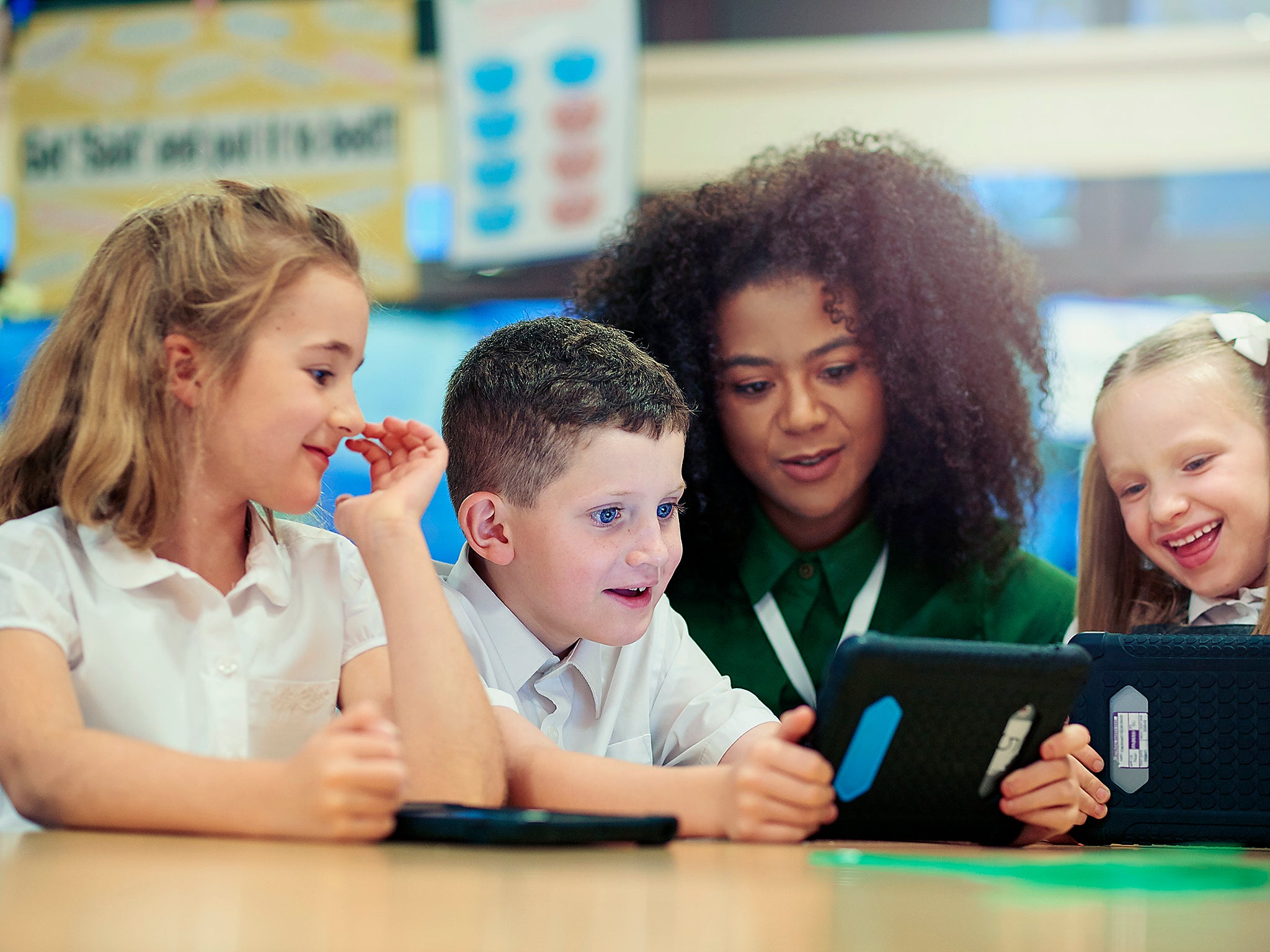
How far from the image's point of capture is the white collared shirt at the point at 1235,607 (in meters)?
1.43

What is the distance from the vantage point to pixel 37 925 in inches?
22.1

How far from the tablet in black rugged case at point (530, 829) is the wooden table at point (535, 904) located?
0.01 metres

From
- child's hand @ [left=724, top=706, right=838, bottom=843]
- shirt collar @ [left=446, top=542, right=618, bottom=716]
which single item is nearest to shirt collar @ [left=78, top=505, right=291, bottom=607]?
shirt collar @ [left=446, top=542, right=618, bottom=716]

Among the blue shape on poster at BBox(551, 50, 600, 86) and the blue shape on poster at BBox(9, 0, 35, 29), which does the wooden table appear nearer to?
the blue shape on poster at BBox(551, 50, 600, 86)

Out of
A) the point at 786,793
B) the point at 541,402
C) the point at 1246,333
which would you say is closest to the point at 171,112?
the point at 541,402

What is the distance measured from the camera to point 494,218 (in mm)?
4145

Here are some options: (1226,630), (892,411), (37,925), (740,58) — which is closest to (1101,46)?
(740,58)

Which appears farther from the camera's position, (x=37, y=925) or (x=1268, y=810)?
(x=1268, y=810)

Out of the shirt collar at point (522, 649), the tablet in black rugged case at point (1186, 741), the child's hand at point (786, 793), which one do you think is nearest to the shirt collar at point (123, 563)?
the shirt collar at point (522, 649)

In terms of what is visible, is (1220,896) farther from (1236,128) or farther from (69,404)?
(1236,128)

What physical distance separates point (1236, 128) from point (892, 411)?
118 inches

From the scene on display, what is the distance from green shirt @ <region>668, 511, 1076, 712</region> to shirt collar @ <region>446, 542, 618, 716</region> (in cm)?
40

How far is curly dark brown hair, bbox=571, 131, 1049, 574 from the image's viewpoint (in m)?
1.73

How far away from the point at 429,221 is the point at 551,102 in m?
0.78
